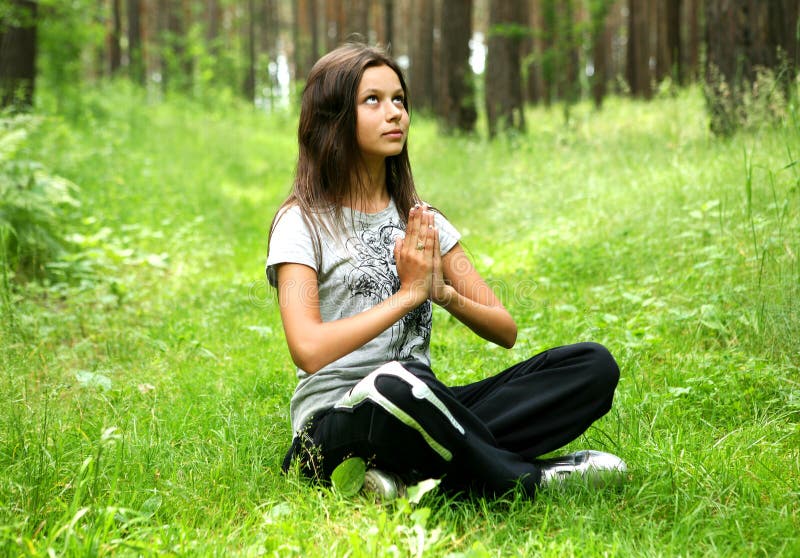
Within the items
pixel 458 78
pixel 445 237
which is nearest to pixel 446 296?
pixel 445 237

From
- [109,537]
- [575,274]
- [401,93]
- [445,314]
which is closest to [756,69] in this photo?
[575,274]

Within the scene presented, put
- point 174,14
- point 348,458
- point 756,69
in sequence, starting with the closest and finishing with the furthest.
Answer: point 348,458 < point 756,69 < point 174,14

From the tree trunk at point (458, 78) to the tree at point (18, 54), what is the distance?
6.82 meters

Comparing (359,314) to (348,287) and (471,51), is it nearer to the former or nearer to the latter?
(348,287)

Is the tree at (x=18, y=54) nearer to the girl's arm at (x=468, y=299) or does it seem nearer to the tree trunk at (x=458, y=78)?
the tree trunk at (x=458, y=78)

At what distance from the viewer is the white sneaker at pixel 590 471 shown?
2506mm

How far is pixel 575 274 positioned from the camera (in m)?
5.36

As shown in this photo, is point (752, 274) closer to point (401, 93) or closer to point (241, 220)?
point (401, 93)

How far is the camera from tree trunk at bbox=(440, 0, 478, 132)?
13.7 meters

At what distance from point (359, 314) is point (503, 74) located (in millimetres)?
10735

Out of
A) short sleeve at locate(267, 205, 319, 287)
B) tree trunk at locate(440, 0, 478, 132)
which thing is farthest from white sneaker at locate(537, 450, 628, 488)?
tree trunk at locate(440, 0, 478, 132)

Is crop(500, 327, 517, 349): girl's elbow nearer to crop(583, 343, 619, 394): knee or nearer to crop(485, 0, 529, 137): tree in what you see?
crop(583, 343, 619, 394): knee

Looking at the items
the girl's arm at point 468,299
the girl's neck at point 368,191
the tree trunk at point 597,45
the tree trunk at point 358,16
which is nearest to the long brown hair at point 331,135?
the girl's neck at point 368,191

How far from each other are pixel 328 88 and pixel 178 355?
6.77 ft
